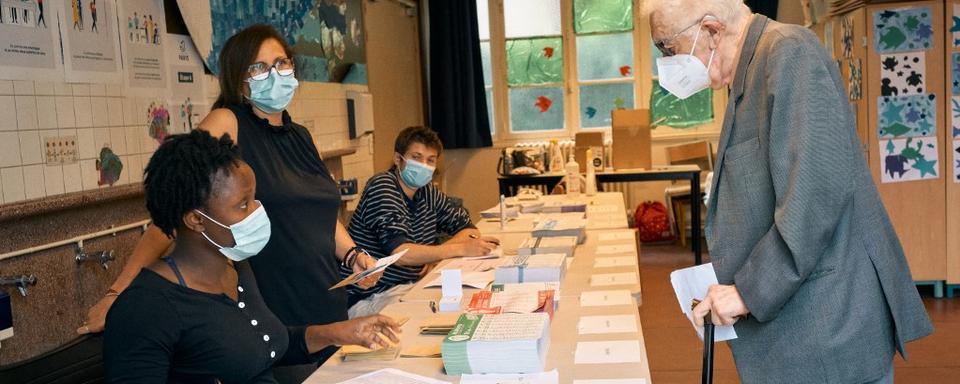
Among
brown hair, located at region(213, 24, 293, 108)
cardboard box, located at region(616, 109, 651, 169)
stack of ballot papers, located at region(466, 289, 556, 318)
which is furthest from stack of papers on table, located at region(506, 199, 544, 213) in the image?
brown hair, located at region(213, 24, 293, 108)

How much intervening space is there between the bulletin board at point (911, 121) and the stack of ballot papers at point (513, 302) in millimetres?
3722

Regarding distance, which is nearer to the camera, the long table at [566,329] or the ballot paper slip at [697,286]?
the ballot paper slip at [697,286]

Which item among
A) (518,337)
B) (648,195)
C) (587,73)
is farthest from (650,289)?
(518,337)

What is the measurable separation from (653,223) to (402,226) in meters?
5.07

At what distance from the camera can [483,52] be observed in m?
9.11

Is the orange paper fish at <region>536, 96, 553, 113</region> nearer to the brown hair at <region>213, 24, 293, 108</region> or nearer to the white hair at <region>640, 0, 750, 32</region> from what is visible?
the brown hair at <region>213, 24, 293, 108</region>

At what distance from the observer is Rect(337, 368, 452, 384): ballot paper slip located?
2.06 metres

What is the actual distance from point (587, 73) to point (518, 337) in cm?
719

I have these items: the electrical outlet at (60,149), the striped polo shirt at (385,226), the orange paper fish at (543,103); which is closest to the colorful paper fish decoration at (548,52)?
the orange paper fish at (543,103)

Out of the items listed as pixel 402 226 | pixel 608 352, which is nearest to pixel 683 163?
pixel 402 226

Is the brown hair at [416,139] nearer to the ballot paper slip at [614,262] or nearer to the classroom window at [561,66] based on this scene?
the ballot paper slip at [614,262]

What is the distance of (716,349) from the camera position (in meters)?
4.91

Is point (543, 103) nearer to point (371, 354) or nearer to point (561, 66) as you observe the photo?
point (561, 66)

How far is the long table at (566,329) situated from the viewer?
2.11m
